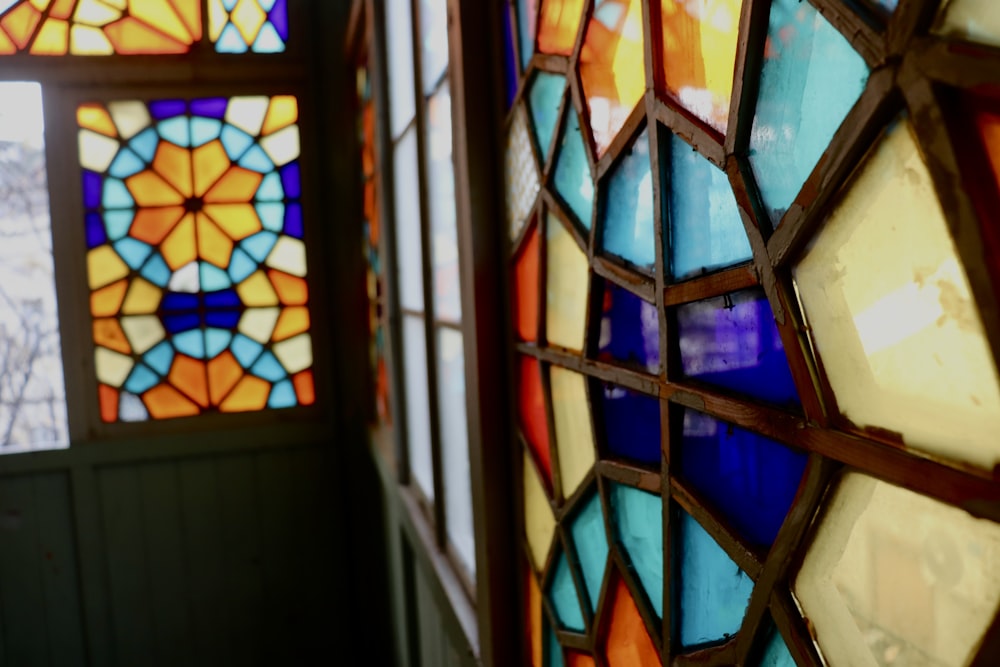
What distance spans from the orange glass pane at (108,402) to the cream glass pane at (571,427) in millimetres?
2741

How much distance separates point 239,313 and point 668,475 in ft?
9.52

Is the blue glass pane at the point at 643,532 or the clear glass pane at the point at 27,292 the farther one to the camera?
the clear glass pane at the point at 27,292

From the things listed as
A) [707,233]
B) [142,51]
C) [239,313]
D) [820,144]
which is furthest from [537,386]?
[142,51]

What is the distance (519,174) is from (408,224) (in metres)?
1.08

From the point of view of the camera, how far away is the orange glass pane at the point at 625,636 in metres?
0.86

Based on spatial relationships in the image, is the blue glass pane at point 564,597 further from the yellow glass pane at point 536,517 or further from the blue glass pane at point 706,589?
the blue glass pane at point 706,589

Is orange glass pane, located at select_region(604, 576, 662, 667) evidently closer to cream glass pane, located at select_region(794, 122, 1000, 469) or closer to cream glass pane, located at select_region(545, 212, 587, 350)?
cream glass pane, located at select_region(545, 212, 587, 350)

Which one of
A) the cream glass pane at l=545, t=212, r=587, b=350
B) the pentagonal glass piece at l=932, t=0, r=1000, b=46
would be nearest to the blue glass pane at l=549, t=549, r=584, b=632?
the cream glass pane at l=545, t=212, r=587, b=350

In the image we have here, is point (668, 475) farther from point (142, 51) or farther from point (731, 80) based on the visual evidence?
point (142, 51)

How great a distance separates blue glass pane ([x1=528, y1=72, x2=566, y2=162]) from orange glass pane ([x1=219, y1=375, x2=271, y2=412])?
257 cm

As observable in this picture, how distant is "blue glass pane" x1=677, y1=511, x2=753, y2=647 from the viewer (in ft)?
2.17

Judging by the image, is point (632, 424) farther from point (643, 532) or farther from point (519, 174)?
point (519, 174)

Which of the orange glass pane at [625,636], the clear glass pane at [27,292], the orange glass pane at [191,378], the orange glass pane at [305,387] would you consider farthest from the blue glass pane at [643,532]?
the clear glass pane at [27,292]

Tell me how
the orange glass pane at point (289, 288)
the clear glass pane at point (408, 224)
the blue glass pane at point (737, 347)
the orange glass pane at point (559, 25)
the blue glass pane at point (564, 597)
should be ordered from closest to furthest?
the blue glass pane at point (737, 347) < the orange glass pane at point (559, 25) < the blue glass pane at point (564, 597) < the clear glass pane at point (408, 224) < the orange glass pane at point (289, 288)
